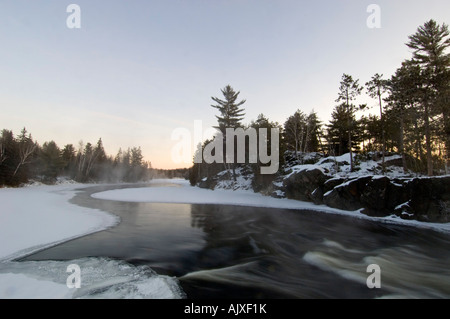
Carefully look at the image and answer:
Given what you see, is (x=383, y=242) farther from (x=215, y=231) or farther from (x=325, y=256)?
(x=215, y=231)

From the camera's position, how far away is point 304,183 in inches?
840

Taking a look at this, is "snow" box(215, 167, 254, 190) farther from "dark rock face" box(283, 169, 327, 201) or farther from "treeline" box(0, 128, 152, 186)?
"treeline" box(0, 128, 152, 186)

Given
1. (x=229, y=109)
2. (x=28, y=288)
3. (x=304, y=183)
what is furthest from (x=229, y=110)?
(x=28, y=288)

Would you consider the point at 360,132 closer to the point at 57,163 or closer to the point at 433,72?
the point at 433,72

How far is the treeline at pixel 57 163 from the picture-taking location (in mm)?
34938

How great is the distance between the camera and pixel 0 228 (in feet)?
27.4

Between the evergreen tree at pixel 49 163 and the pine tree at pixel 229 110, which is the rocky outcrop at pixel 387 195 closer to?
the pine tree at pixel 229 110

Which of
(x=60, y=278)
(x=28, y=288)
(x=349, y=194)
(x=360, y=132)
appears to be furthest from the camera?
(x=360, y=132)

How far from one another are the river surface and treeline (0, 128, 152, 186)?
39.7 metres

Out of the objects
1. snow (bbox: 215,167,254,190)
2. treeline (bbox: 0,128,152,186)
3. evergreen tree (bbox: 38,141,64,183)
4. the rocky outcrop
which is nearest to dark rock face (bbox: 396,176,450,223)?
the rocky outcrop

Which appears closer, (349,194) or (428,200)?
(428,200)

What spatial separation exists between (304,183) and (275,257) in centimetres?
1581
